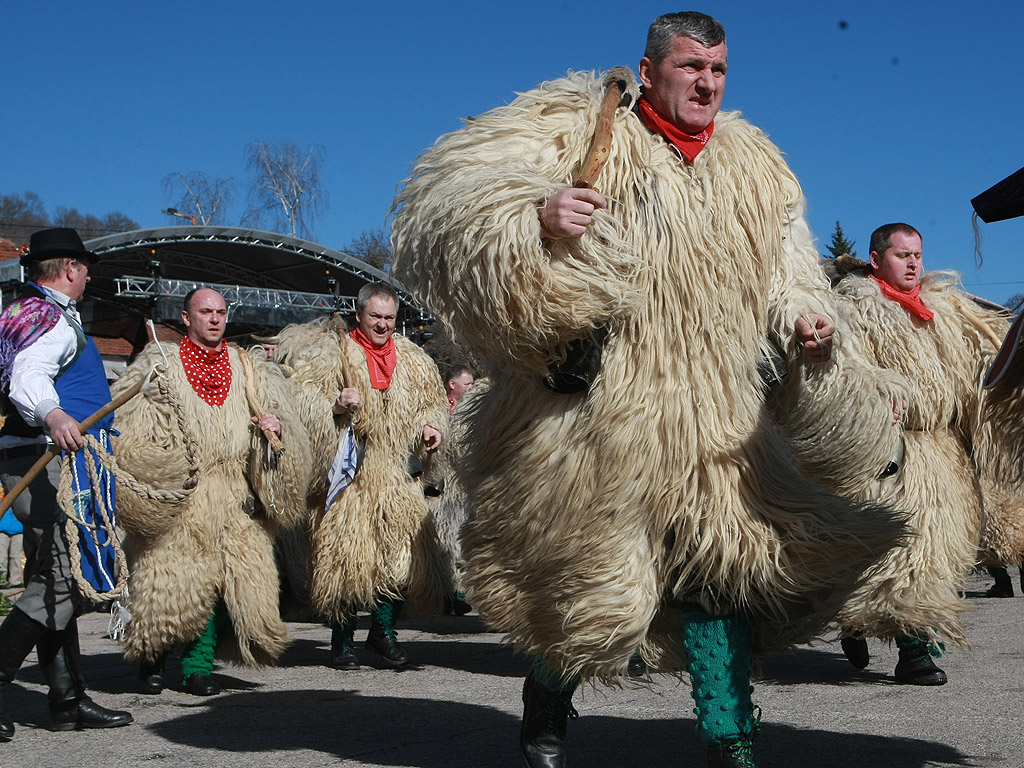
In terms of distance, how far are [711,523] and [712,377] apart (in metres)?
0.41

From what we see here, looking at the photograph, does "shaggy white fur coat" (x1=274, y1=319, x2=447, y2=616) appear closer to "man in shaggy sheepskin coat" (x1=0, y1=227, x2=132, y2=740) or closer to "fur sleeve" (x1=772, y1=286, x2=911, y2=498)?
"man in shaggy sheepskin coat" (x1=0, y1=227, x2=132, y2=740)

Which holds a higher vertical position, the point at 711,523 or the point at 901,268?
the point at 901,268

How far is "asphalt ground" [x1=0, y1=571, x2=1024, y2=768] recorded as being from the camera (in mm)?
4012

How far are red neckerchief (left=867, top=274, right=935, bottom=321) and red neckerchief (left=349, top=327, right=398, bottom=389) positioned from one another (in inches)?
107

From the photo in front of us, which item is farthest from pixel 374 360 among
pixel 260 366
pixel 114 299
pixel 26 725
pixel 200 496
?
pixel 114 299

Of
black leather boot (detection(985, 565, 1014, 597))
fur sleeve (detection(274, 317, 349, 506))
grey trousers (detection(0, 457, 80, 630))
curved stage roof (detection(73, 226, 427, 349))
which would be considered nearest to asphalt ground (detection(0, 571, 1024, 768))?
grey trousers (detection(0, 457, 80, 630))

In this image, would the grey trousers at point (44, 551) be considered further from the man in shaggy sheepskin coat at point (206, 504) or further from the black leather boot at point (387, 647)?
the black leather boot at point (387, 647)

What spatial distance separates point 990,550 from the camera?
6934 millimetres

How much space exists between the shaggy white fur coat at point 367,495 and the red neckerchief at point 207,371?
60 cm

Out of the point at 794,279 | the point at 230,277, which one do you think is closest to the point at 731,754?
the point at 794,279

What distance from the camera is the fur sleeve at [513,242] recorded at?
3.09 metres

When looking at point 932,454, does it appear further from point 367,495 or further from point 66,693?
point 66,693

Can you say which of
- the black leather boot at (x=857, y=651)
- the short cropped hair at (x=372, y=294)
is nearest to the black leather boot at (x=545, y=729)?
the black leather boot at (x=857, y=651)

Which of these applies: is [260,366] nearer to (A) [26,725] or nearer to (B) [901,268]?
(A) [26,725]
